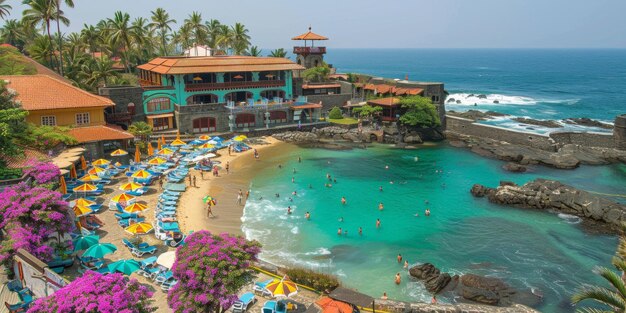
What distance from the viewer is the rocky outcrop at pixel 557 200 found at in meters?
34.4

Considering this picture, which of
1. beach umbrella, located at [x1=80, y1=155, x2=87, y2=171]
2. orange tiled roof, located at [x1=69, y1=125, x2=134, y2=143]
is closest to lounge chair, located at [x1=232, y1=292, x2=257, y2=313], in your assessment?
beach umbrella, located at [x1=80, y1=155, x2=87, y2=171]

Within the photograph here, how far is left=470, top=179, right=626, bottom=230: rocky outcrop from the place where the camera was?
113 feet

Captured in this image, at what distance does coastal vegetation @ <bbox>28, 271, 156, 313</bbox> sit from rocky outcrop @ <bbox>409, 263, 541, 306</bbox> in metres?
15.8

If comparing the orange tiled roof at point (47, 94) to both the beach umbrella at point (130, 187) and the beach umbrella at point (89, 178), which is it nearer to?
the beach umbrella at point (89, 178)

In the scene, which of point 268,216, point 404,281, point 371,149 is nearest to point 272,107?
point 371,149

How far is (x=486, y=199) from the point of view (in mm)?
39062

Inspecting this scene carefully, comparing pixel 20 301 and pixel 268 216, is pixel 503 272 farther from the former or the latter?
pixel 20 301

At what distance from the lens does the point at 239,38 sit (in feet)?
262

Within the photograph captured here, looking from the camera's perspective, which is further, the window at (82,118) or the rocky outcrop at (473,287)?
the window at (82,118)

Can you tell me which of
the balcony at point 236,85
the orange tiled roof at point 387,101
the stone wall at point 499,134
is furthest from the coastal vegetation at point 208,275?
the stone wall at point 499,134

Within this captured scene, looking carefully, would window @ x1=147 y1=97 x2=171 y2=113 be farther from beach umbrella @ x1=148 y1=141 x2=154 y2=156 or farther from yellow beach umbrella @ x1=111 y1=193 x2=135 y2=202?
yellow beach umbrella @ x1=111 y1=193 x2=135 y2=202

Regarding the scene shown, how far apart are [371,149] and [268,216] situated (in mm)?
23893

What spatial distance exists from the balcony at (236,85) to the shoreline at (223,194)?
974 cm

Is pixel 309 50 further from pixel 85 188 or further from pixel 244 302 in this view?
pixel 244 302
